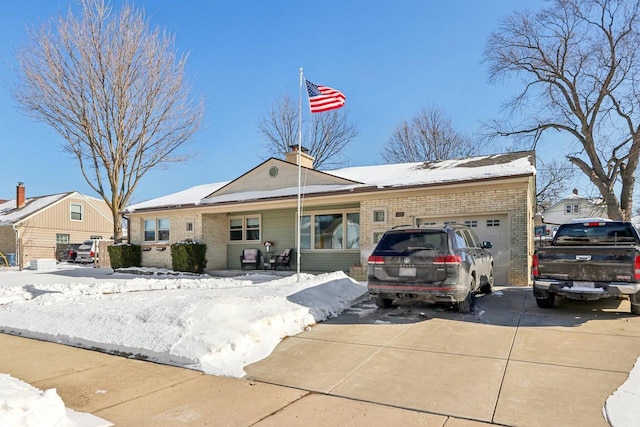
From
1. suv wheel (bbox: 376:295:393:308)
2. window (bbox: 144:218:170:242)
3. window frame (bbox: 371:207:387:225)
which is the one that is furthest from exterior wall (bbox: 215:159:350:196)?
suv wheel (bbox: 376:295:393:308)

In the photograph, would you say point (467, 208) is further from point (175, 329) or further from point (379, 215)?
point (175, 329)

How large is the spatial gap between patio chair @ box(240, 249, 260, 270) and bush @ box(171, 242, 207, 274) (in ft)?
5.71

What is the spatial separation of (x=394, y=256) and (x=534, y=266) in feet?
8.82

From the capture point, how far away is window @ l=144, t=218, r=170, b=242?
19.7 metres

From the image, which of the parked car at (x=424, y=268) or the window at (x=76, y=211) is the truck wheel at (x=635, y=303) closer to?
the parked car at (x=424, y=268)

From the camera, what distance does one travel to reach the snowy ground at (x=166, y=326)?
3.59 meters

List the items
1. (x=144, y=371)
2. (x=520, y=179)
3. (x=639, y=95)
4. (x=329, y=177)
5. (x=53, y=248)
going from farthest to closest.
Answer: (x=53, y=248) → (x=639, y=95) → (x=329, y=177) → (x=520, y=179) → (x=144, y=371)

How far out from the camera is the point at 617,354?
16.7 feet

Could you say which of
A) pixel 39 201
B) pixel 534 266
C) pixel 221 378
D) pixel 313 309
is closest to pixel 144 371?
pixel 221 378

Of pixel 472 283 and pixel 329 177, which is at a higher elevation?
pixel 329 177

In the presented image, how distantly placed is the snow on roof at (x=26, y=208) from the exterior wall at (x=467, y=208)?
104ft

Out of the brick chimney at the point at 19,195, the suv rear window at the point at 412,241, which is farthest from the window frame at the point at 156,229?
the brick chimney at the point at 19,195

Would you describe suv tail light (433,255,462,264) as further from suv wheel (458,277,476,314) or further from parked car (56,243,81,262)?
parked car (56,243,81,262)

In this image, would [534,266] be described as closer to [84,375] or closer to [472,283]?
[472,283]
